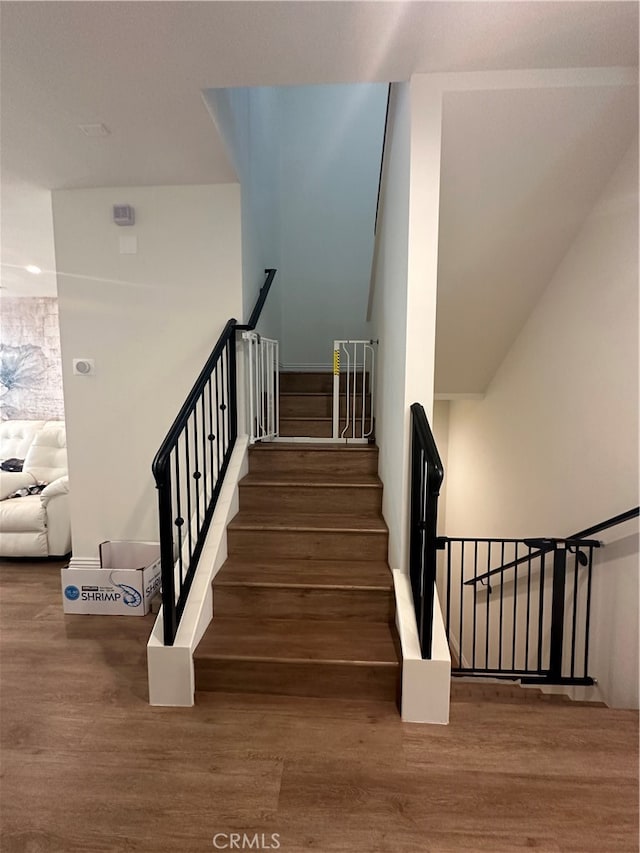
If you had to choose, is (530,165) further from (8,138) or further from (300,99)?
(300,99)

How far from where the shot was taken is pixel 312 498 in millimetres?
2648

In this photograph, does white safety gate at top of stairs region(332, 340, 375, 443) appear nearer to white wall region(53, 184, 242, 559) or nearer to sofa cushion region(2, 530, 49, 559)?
white wall region(53, 184, 242, 559)

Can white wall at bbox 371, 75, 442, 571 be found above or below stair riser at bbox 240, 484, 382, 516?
above

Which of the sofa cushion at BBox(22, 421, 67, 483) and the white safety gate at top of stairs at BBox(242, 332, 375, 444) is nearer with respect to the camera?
the white safety gate at top of stairs at BBox(242, 332, 375, 444)

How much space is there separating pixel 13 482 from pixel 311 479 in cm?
320

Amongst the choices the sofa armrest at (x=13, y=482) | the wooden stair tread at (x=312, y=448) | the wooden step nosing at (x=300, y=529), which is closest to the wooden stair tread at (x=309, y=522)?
the wooden step nosing at (x=300, y=529)

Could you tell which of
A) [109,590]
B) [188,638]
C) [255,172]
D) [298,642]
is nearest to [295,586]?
[298,642]

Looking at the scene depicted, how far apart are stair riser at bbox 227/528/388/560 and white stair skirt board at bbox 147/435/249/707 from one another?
3.9 inches

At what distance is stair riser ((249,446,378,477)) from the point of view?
280cm

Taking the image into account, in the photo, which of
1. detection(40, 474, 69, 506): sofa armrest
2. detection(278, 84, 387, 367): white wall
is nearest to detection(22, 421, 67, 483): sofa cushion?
detection(40, 474, 69, 506): sofa armrest

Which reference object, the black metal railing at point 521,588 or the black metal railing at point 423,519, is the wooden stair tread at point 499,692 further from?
the black metal railing at point 423,519

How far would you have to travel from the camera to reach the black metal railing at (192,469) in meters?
1.78

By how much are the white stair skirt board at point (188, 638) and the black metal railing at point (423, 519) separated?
97 cm

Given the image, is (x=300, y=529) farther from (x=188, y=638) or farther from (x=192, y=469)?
(x=192, y=469)
